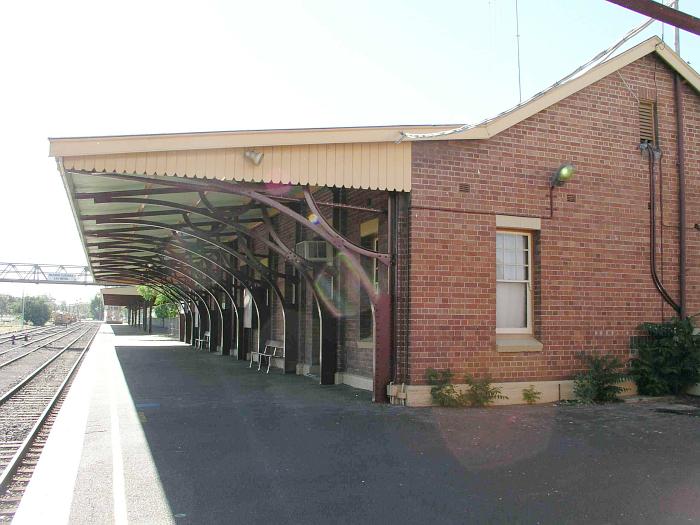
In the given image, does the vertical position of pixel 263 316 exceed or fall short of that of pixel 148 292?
it falls short

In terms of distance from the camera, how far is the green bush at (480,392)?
9.97 metres

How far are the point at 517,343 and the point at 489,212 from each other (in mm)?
2112

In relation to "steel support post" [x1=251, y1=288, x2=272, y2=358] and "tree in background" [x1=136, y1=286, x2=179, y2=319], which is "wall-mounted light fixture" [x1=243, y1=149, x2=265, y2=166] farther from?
"tree in background" [x1=136, y1=286, x2=179, y2=319]

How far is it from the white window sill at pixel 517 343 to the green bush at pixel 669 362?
1.87 meters

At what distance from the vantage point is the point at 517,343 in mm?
10477

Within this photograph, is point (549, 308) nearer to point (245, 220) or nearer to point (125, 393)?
point (125, 393)

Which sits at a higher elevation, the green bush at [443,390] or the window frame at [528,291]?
the window frame at [528,291]

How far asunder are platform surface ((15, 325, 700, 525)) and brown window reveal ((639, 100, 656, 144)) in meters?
4.66

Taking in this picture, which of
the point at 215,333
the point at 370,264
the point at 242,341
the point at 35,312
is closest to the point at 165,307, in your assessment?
the point at 215,333

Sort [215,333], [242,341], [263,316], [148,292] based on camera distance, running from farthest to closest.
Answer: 1. [148,292]
2. [215,333]
3. [242,341]
4. [263,316]

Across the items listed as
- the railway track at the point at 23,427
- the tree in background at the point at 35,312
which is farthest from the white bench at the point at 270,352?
the tree in background at the point at 35,312

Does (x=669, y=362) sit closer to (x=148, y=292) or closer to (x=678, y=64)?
(x=678, y=64)

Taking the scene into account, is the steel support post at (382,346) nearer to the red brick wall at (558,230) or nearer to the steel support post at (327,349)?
the red brick wall at (558,230)

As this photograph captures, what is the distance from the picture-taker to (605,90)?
447 inches
